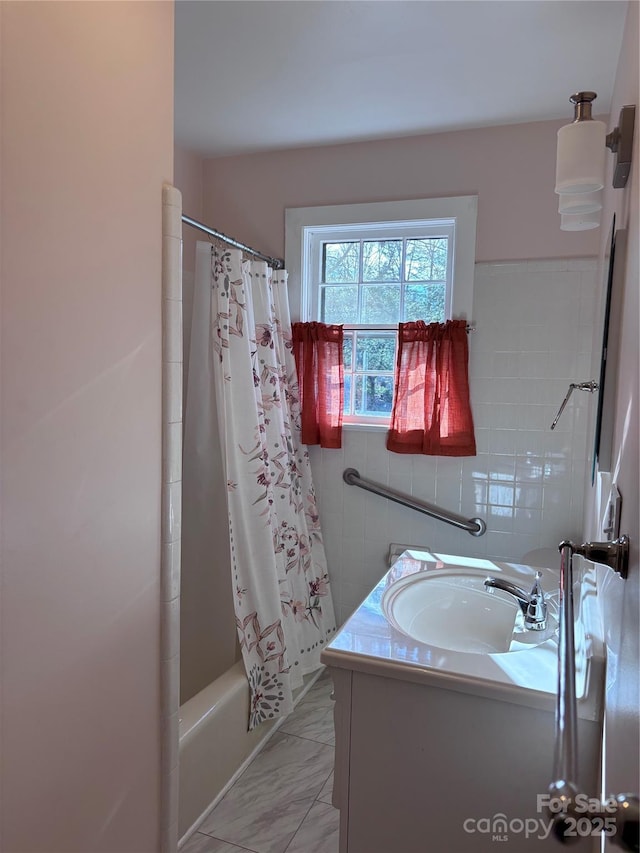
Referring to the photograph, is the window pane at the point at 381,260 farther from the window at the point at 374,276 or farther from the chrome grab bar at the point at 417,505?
the chrome grab bar at the point at 417,505

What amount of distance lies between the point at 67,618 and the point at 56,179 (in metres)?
0.82

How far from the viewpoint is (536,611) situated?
1490 millimetres

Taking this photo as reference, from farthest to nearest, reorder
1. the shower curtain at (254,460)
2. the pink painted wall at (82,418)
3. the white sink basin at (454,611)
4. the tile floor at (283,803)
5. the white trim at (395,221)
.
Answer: the white trim at (395,221)
the shower curtain at (254,460)
the tile floor at (283,803)
the white sink basin at (454,611)
the pink painted wall at (82,418)

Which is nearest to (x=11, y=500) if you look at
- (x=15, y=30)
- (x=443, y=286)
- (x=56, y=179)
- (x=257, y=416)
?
(x=56, y=179)

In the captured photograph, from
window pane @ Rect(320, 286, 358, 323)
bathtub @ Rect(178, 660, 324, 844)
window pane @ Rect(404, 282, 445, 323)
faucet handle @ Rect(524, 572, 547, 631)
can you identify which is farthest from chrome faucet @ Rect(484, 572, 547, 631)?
window pane @ Rect(320, 286, 358, 323)

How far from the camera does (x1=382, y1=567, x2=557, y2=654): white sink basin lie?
5.40ft

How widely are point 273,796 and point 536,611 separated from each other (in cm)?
113

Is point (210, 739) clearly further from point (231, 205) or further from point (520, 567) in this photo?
point (231, 205)

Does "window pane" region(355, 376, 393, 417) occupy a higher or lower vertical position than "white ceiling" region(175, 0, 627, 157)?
lower

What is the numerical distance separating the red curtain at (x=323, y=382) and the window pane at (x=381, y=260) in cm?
31

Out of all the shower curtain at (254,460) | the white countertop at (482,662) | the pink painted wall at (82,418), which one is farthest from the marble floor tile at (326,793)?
the white countertop at (482,662)

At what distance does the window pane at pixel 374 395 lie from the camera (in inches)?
106

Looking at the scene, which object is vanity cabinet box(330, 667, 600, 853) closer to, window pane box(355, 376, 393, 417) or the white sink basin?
the white sink basin

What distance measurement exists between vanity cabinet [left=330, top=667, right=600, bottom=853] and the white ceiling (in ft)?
5.77
